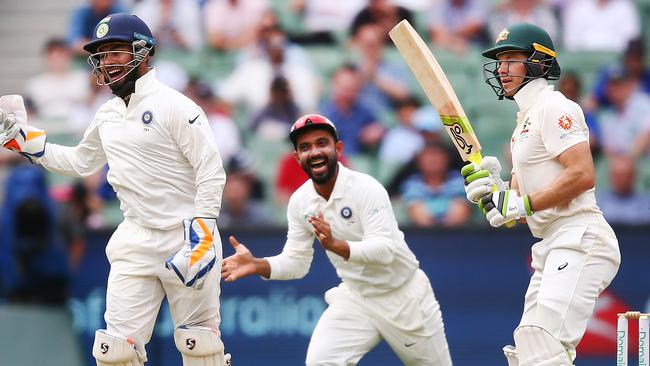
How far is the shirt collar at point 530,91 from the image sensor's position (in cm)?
556

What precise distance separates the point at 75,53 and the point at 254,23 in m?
1.55

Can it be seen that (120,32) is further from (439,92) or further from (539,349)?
(539,349)

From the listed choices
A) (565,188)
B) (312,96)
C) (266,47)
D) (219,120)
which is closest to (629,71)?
(312,96)

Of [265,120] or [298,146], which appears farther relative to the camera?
[265,120]

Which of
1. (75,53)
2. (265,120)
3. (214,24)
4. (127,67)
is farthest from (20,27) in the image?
(127,67)

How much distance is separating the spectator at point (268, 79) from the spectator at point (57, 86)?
4.04 ft

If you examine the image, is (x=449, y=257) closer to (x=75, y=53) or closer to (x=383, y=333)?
(x=383, y=333)

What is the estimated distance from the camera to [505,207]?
5340mm

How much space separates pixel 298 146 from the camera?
621cm

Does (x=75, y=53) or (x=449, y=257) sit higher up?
(x=75, y=53)

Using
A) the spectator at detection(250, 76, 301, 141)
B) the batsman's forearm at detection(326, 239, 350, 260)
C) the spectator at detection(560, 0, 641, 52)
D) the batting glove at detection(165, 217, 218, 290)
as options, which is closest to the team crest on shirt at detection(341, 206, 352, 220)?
the batsman's forearm at detection(326, 239, 350, 260)

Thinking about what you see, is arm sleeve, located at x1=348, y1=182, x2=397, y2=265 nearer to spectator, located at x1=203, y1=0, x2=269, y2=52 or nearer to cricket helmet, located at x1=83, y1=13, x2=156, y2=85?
cricket helmet, located at x1=83, y1=13, x2=156, y2=85

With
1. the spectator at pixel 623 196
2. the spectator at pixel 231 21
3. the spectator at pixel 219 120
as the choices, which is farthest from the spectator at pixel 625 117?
the spectator at pixel 231 21

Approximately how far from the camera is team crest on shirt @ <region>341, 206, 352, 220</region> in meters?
6.25
